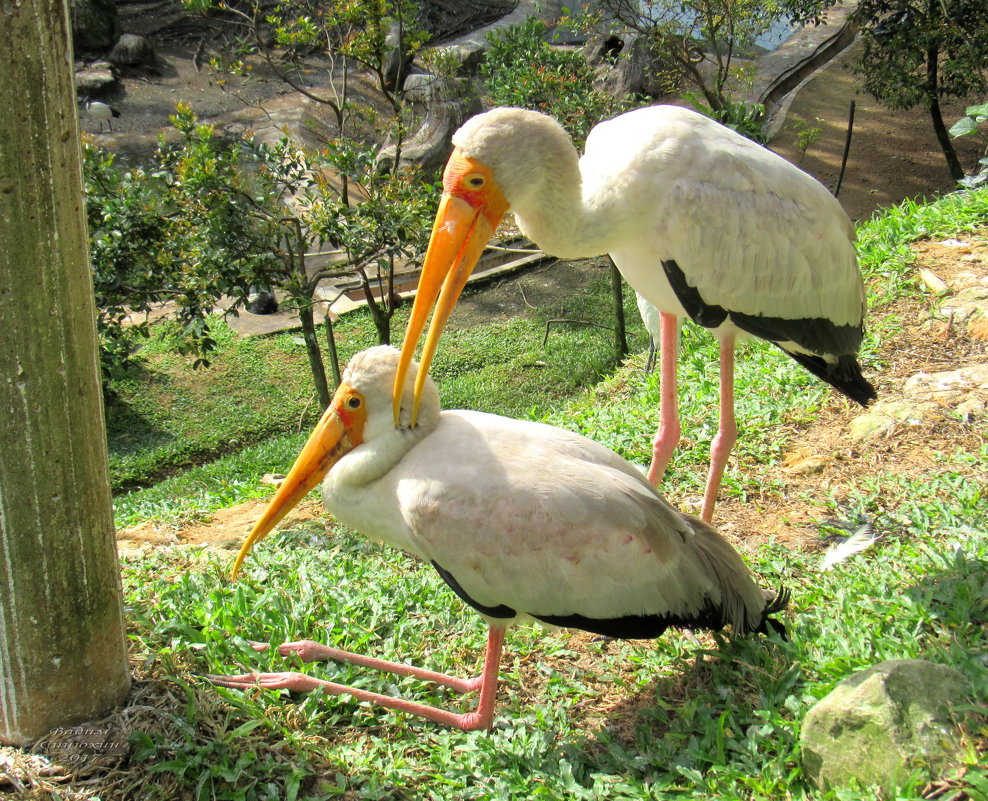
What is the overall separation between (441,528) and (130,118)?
15717 mm

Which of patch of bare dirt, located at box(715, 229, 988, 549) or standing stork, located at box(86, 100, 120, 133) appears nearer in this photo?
patch of bare dirt, located at box(715, 229, 988, 549)

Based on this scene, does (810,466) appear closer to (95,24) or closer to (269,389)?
(269,389)

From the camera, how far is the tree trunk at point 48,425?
186 centimetres

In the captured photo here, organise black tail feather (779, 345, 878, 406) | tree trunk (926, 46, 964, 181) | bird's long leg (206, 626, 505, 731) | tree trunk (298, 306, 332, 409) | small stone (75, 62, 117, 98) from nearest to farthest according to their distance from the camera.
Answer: bird's long leg (206, 626, 505, 731) → black tail feather (779, 345, 878, 406) → tree trunk (298, 306, 332, 409) → tree trunk (926, 46, 964, 181) → small stone (75, 62, 117, 98)

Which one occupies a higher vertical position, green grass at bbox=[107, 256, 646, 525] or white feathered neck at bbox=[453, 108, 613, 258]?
white feathered neck at bbox=[453, 108, 613, 258]

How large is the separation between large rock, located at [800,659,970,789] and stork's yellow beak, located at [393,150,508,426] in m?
1.56

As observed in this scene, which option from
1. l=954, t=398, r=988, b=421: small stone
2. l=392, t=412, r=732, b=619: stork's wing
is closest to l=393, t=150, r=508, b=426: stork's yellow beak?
l=392, t=412, r=732, b=619: stork's wing

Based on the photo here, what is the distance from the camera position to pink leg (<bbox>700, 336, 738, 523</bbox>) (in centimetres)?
363

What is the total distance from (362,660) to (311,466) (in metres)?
0.64

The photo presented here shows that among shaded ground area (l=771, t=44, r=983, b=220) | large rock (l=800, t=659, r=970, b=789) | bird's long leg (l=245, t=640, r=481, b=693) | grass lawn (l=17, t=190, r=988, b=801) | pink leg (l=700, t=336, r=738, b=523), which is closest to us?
large rock (l=800, t=659, r=970, b=789)

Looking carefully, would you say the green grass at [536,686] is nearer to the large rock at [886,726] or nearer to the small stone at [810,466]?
the large rock at [886,726]

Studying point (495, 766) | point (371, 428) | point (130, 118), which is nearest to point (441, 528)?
point (371, 428)

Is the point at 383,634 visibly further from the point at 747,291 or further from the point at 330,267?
the point at 330,267

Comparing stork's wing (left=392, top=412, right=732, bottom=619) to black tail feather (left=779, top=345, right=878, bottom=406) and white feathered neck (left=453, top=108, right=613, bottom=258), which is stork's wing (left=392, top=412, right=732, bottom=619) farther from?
black tail feather (left=779, top=345, right=878, bottom=406)
